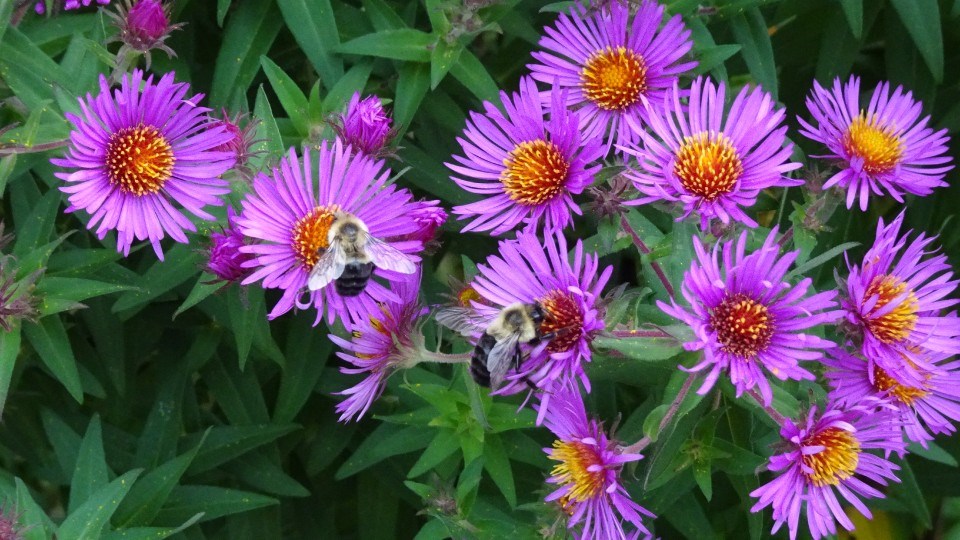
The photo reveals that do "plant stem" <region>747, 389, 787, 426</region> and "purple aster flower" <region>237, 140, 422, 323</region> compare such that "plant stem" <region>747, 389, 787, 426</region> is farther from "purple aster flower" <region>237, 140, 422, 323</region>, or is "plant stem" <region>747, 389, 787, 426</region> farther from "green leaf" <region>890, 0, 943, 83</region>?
"green leaf" <region>890, 0, 943, 83</region>

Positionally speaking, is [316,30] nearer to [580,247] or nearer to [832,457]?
[580,247]

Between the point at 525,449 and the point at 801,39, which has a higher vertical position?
the point at 801,39

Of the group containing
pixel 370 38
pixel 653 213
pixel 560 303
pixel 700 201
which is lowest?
pixel 560 303

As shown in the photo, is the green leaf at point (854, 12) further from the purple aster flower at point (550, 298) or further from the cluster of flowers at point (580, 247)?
the purple aster flower at point (550, 298)

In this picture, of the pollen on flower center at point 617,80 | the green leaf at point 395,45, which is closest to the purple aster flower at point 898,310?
the pollen on flower center at point 617,80

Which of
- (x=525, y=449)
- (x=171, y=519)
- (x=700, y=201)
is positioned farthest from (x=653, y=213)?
(x=171, y=519)

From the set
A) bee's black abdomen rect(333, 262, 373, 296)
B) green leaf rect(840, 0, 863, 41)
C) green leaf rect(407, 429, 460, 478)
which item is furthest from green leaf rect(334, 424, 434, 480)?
green leaf rect(840, 0, 863, 41)

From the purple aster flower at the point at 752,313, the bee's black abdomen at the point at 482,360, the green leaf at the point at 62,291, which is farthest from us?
the green leaf at the point at 62,291

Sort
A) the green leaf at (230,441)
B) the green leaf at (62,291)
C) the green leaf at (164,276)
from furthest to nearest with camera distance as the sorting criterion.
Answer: the green leaf at (230,441), the green leaf at (164,276), the green leaf at (62,291)

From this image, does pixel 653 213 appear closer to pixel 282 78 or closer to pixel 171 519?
pixel 282 78
